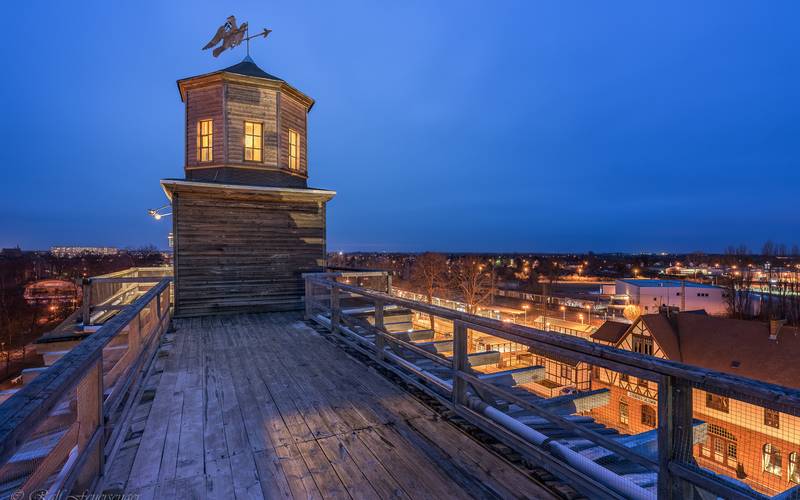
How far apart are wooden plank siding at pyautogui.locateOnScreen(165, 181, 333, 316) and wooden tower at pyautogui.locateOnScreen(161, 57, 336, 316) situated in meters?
0.03

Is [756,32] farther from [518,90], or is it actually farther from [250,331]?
[250,331]

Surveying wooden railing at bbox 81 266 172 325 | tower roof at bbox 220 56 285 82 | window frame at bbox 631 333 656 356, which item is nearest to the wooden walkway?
wooden railing at bbox 81 266 172 325

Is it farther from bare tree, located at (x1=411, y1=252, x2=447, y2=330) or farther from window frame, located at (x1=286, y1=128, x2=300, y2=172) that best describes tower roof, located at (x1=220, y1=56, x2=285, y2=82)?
bare tree, located at (x1=411, y1=252, x2=447, y2=330)

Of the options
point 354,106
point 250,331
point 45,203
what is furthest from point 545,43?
point 45,203

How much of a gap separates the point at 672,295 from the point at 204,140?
4453 cm

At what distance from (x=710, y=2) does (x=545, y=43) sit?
76.2 m

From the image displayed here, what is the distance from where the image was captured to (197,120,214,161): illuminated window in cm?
1099

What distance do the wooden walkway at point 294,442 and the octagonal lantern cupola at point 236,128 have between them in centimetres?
717

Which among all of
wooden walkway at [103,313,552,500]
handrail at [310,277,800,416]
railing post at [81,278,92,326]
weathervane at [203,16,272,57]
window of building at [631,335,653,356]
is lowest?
window of building at [631,335,653,356]

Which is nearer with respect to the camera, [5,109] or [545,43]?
[545,43]

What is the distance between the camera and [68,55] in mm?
89438

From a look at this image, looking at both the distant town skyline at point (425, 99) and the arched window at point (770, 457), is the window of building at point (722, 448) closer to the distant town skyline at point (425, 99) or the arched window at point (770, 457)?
the arched window at point (770, 457)

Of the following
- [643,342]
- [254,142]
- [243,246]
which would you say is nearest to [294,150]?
[254,142]

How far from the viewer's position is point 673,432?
6.13 ft
